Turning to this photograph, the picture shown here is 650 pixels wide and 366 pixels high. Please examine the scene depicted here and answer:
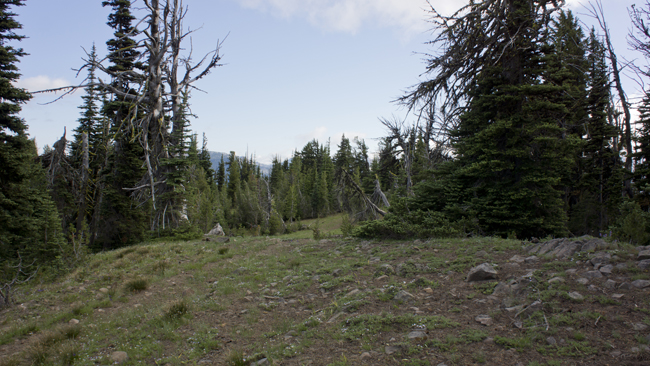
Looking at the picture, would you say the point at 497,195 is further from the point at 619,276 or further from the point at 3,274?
the point at 3,274

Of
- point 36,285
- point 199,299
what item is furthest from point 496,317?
point 36,285

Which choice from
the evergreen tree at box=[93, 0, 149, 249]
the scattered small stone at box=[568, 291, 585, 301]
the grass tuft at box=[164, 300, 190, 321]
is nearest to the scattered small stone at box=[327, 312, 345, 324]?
the grass tuft at box=[164, 300, 190, 321]

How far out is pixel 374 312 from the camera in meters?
5.18

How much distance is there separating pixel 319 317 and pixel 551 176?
878 centimetres

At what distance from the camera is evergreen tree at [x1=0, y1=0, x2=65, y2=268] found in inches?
459

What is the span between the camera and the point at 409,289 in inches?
231

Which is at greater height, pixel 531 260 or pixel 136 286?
pixel 531 260

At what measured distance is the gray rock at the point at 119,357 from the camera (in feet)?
16.1

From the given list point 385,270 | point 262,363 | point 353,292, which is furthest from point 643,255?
point 262,363

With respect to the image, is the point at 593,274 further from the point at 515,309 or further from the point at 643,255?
the point at 515,309

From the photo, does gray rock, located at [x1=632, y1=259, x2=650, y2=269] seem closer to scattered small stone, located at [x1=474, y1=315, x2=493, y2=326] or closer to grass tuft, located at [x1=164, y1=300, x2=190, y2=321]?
scattered small stone, located at [x1=474, y1=315, x2=493, y2=326]

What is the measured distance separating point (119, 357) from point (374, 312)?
4.21 metres

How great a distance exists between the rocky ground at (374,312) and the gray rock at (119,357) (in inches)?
1.1

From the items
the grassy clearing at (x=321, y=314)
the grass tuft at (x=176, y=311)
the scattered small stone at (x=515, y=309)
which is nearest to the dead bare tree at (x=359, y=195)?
the grassy clearing at (x=321, y=314)
